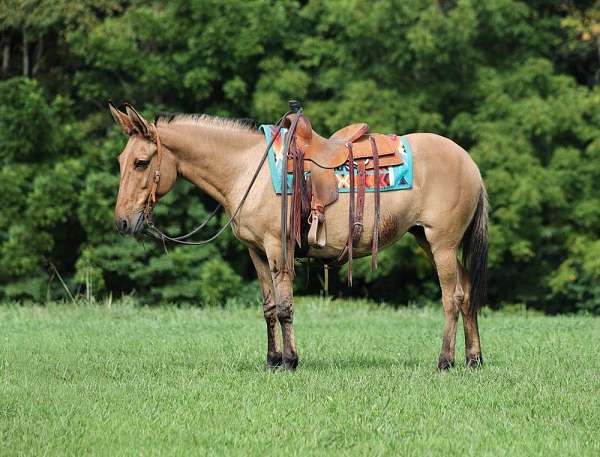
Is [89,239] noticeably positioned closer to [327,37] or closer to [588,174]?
[327,37]

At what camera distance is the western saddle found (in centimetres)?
877

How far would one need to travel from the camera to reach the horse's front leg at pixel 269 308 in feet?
30.0

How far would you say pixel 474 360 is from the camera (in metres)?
9.34

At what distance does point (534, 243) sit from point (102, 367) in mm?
16025

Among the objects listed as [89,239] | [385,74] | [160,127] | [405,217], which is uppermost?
[385,74]

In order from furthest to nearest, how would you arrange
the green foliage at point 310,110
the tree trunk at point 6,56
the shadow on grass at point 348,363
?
the tree trunk at point 6,56, the green foliage at point 310,110, the shadow on grass at point 348,363

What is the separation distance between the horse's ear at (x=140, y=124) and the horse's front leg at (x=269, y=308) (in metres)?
A: 1.32

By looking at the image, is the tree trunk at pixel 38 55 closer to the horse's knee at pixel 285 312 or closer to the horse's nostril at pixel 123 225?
the horse's nostril at pixel 123 225

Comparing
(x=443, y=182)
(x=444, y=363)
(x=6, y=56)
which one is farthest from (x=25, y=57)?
(x=444, y=363)

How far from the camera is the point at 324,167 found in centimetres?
898

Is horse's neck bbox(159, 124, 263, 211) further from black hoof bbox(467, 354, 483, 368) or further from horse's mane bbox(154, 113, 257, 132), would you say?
black hoof bbox(467, 354, 483, 368)

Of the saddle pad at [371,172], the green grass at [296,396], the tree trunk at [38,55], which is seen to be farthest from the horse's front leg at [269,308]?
the tree trunk at [38,55]

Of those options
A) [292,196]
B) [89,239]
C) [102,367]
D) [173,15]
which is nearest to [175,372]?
[102,367]

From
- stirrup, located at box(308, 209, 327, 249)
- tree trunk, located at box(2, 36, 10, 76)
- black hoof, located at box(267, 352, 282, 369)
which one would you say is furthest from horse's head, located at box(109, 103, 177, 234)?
tree trunk, located at box(2, 36, 10, 76)
